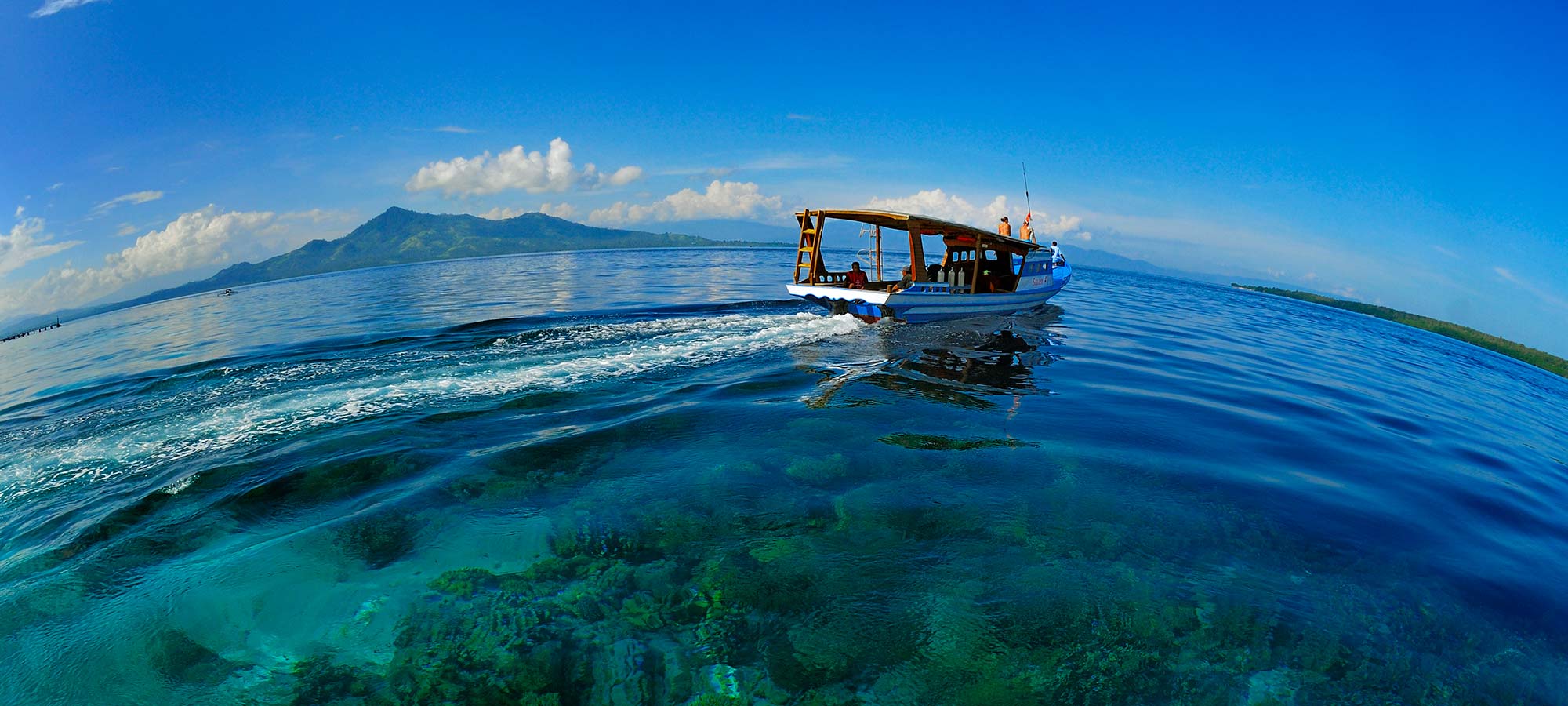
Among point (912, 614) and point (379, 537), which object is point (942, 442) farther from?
point (379, 537)

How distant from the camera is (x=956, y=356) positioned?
1947 centimetres

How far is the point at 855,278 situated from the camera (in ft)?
90.3

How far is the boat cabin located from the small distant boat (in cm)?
4

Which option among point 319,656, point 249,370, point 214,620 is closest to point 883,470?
point 319,656

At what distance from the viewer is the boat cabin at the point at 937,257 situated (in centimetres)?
2547

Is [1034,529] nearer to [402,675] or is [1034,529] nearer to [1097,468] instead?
[1097,468]

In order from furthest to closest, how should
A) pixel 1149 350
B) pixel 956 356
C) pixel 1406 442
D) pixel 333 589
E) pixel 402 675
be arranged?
1. pixel 1149 350
2. pixel 956 356
3. pixel 1406 442
4. pixel 333 589
5. pixel 402 675

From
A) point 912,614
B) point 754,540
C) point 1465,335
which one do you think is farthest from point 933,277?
point 1465,335

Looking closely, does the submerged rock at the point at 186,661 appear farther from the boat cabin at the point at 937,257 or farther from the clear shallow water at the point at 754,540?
the boat cabin at the point at 937,257

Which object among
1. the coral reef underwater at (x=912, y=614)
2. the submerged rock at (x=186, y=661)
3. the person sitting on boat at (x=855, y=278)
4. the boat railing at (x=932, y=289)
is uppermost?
the person sitting on boat at (x=855, y=278)

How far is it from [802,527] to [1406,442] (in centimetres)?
1652

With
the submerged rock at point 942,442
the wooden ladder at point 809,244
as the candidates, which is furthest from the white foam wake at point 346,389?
the submerged rock at point 942,442

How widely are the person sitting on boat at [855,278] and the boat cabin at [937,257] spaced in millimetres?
239

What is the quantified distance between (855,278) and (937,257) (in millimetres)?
8380
